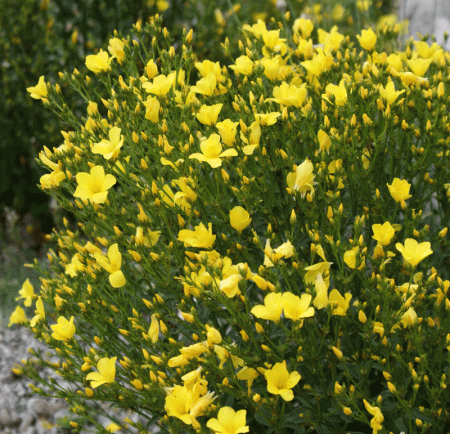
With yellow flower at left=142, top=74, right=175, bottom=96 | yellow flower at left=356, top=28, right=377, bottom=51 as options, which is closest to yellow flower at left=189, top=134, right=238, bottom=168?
yellow flower at left=142, top=74, right=175, bottom=96

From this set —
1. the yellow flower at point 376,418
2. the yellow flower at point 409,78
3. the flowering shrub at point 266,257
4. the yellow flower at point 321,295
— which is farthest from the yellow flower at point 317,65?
the yellow flower at point 376,418

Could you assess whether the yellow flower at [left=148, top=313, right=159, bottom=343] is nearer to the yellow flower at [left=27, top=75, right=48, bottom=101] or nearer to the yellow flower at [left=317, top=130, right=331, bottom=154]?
the yellow flower at [left=317, top=130, right=331, bottom=154]

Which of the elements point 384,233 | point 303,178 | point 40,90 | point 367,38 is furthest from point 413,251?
point 40,90

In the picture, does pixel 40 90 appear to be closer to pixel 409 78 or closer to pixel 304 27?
pixel 304 27

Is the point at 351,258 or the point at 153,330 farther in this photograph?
the point at 153,330

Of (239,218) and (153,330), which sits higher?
(239,218)

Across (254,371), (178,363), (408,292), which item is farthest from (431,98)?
(178,363)

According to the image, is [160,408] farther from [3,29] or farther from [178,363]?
[3,29]
